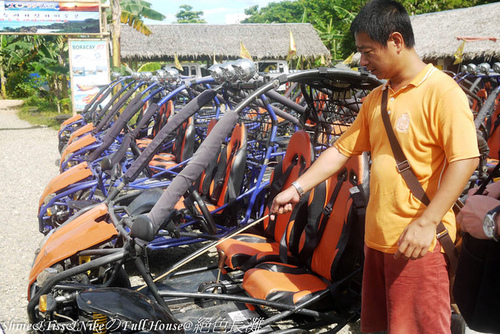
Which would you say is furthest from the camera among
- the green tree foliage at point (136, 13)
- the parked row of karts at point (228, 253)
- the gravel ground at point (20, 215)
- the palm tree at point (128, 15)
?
the green tree foliage at point (136, 13)

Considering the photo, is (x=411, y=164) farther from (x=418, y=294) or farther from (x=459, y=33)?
(x=459, y=33)

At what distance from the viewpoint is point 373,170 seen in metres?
2.18

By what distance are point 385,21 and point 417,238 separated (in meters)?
0.91

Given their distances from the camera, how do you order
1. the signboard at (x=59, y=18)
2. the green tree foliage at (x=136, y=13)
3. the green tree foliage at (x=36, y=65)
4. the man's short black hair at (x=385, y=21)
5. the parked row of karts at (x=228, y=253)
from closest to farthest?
the man's short black hair at (x=385, y=21), the parked row of karts at (x=228, y=253), the signboard at (x=59, y=18), the green tree foliage at (x=136, y=13), the green tree foliage at (x=36, y=65)

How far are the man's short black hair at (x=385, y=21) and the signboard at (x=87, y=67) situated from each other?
13066mm

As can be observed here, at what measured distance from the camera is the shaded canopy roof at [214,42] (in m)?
26.0

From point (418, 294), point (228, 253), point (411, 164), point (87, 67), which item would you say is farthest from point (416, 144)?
point (87, 67)

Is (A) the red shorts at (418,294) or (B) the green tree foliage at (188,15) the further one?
(B) the green tree foliage at (188,15)

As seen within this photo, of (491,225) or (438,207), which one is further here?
(438,207)

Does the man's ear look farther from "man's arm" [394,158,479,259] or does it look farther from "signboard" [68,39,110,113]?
"signboard" [68,39,110,113]

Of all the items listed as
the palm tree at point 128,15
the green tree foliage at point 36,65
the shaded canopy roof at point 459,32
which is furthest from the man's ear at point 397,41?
the green tree foliage at point 36,65

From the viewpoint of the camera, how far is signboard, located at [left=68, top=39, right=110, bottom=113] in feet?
45.9

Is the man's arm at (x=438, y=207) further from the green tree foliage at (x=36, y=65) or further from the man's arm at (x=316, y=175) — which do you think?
the green tree foliage at (x=36, y=65)

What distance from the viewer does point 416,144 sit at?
6.55 ft
